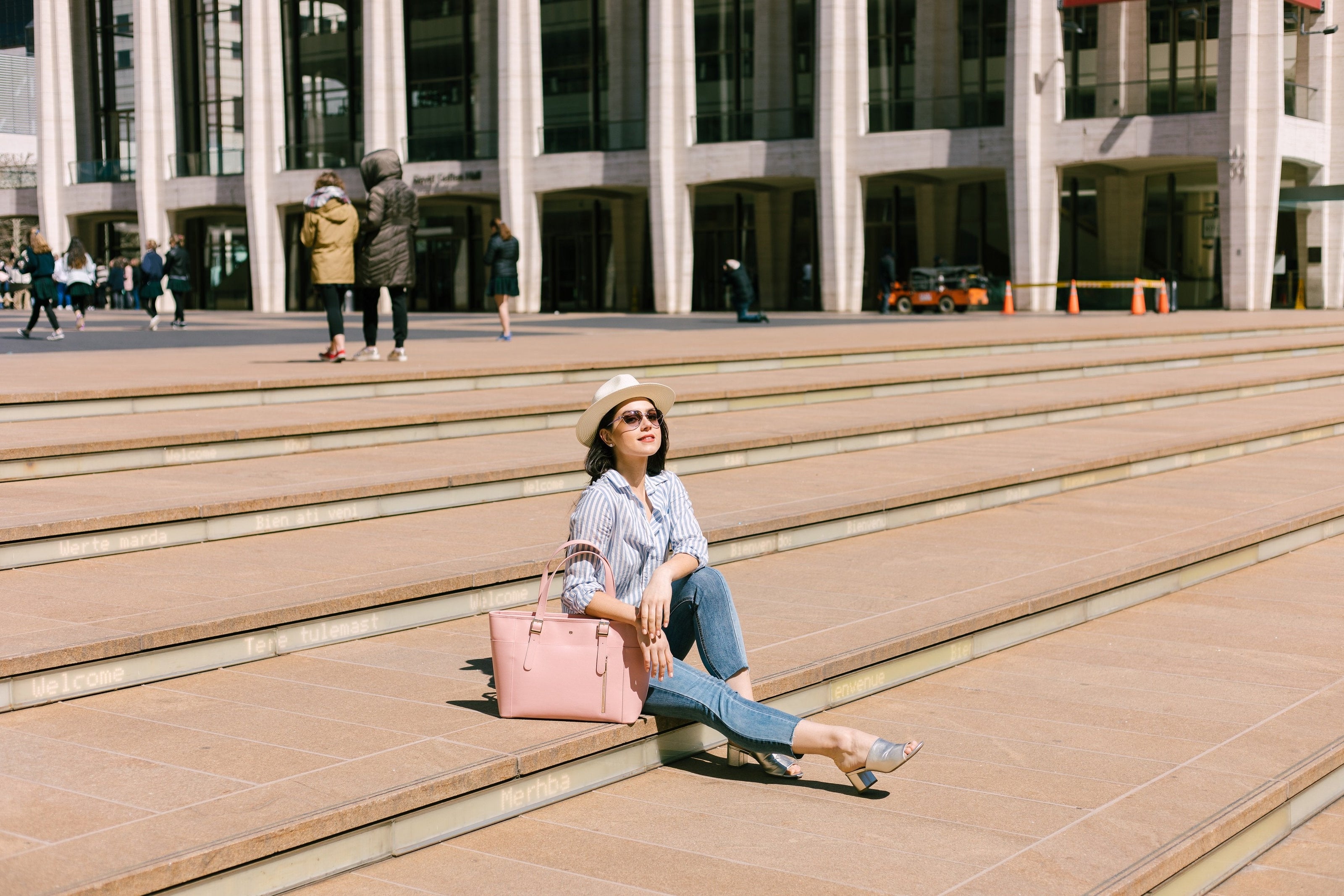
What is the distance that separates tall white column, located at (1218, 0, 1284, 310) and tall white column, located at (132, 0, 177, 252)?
34.2 m

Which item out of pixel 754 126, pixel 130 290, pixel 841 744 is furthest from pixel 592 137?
pixel 841 744

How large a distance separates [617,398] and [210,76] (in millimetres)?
53703

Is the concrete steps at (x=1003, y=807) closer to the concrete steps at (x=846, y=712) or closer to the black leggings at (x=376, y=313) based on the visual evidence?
the concrete steps at (x=846, y=712)

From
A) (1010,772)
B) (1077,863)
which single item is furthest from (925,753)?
(1077,863)

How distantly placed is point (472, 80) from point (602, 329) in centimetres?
2623

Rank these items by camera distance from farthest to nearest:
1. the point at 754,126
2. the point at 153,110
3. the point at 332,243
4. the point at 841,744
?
1. the point at 153,110
2. the point at 754,126
3. the point at 332,243
4. the point at 841,744

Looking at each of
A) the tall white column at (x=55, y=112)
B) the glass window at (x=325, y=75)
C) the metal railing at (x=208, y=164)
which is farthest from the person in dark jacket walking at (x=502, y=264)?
the tall white column at (x=55, y=112)

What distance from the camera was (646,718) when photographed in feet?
15.6

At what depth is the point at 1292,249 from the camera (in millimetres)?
41750

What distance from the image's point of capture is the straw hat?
4.80 m

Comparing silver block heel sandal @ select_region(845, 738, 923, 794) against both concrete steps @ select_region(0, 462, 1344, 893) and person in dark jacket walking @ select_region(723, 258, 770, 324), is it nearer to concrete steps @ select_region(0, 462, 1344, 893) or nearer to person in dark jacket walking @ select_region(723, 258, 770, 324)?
concrete steps @ select_region(0, 462, 1344, 893)

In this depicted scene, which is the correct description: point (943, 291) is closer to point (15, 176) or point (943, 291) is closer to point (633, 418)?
point (633, 418)

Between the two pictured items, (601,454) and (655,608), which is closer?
(655,608)

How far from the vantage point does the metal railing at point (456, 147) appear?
47594mm
